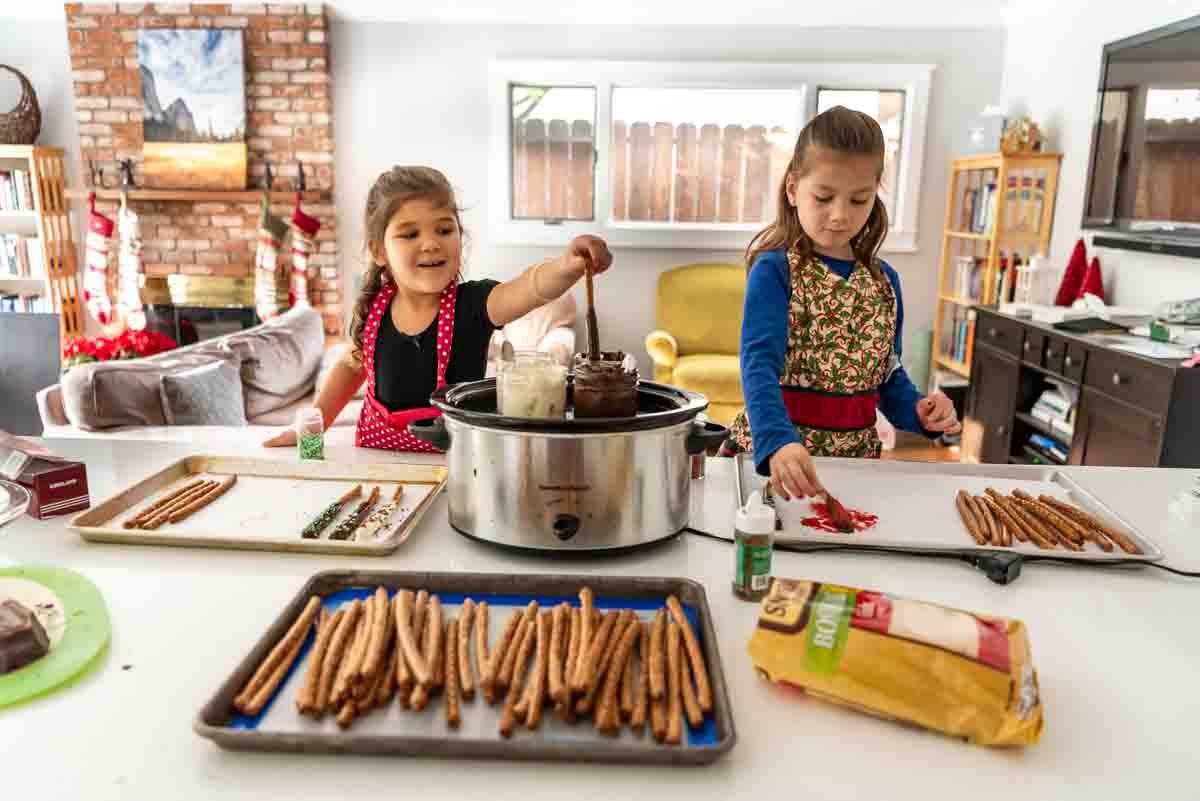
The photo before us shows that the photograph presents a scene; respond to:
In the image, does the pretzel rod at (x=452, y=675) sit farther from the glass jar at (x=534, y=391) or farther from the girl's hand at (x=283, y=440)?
the girl's hand at (x=283, y=440)

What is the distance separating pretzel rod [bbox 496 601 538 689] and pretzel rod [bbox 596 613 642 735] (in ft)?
0.28

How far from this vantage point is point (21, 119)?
496 cm

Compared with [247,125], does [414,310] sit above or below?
below

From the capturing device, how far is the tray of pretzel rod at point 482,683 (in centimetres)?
70

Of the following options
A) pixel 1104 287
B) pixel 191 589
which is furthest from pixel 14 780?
pixel 1104 287

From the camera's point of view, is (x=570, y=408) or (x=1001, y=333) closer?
(x=570, y=408)

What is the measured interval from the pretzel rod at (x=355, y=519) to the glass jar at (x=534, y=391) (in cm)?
27

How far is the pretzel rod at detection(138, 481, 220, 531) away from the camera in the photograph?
45.6 inches

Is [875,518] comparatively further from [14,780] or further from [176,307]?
[176,307]

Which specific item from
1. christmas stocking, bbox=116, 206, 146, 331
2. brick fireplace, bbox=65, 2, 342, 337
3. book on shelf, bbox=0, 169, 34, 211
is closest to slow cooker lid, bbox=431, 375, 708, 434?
brick fireplace, bbox=65, 2, 342, 337

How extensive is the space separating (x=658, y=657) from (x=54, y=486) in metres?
0.93

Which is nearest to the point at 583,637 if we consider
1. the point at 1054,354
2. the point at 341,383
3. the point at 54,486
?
the point at 54,486

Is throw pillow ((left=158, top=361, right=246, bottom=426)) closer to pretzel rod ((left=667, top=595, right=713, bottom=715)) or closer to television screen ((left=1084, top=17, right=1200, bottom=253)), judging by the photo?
pretzel rod ((left=667, top=595, right=713, bottom=715))

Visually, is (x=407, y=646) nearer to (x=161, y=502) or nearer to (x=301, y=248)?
(x=161, y=502)
